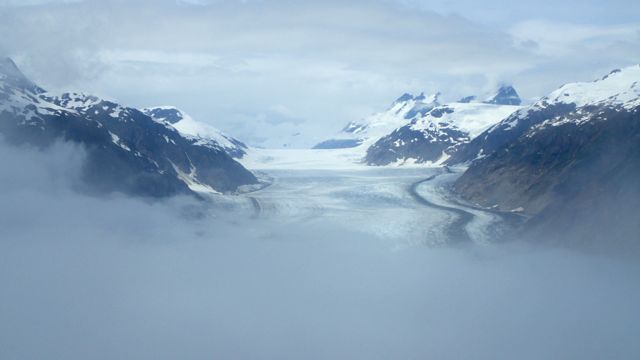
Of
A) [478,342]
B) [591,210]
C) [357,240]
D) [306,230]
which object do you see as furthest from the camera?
[306,230]

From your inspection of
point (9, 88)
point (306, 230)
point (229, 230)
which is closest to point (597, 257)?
point (306, 230)

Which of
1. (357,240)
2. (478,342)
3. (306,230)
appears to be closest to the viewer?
(478,342)

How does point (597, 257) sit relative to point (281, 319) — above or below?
above

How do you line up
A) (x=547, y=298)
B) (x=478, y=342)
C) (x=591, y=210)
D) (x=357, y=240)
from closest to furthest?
1. (x=478, y=342)
2. (x=547, y=298)
3. (x=591, y=210)
4. (x=357, y=240)

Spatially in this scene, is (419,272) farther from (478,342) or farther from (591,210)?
(591,210)

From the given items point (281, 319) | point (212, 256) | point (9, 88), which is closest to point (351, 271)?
point (281, 319)

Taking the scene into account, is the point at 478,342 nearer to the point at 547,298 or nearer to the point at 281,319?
the point at 547,298

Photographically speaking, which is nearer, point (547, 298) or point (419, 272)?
point (547, 298)

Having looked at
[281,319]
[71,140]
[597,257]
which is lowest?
[281,319]

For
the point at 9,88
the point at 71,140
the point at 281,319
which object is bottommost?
the point at 281,319
